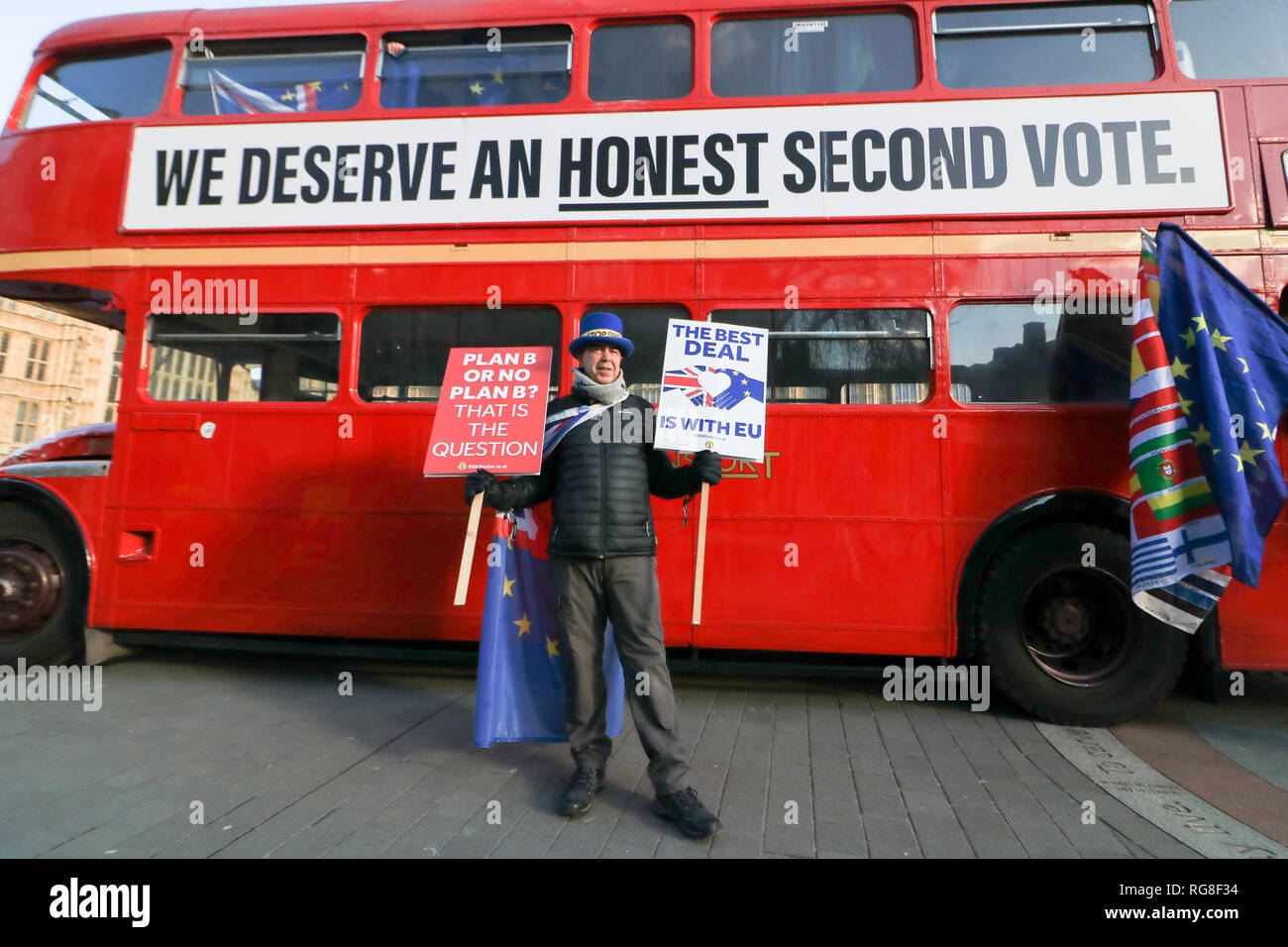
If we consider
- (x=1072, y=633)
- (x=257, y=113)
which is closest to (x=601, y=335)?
(x=1072, y=633)

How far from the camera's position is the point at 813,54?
409cm

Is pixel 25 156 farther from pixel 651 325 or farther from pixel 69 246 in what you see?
pixel 651 325

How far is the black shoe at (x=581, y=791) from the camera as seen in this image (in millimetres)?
2686

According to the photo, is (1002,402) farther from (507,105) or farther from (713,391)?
(507,105)

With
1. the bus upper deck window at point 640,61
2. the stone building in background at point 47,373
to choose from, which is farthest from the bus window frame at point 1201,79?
the stone building in background at point 47,373

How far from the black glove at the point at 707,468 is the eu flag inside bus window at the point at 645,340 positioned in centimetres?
119

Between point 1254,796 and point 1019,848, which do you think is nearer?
point 1019,848

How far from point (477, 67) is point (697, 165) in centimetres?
169

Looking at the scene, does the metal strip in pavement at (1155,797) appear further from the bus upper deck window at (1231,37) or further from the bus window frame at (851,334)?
the bus upper deck window at (1231,37)

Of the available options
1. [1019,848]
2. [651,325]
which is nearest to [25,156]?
[651,325]

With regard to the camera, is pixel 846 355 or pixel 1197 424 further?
pixel 846 355

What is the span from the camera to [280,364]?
4395 millimetres

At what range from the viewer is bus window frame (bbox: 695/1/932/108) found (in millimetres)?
3957

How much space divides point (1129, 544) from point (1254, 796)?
1314 mm
